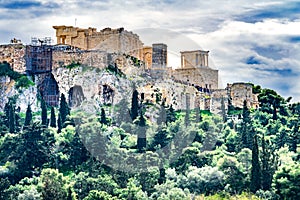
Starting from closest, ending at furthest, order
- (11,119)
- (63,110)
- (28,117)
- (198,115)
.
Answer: (11,119) → (28,117) → (63,110) → (198,115)

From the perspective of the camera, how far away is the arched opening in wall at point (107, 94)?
4944 centimetres

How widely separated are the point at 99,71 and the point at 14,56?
5.17 meters

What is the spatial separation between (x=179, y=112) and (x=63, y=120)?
26.9 feet

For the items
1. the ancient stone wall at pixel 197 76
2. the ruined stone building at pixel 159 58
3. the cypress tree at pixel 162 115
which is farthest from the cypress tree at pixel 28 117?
the ancient stone wall at pixel 197 76

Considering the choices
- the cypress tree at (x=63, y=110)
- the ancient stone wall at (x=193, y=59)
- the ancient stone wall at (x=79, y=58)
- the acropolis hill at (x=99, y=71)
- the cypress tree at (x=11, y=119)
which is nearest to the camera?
the cypress tree at (x=11, y=119)

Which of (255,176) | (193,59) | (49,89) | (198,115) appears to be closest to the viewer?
(255,176)

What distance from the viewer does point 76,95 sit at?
49.8m

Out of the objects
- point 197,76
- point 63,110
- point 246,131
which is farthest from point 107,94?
point 246,131

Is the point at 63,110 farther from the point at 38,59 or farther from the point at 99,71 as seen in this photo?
the point at 38,59

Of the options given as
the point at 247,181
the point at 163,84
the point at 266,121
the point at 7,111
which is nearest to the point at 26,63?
the point at 7,111

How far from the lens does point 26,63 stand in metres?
50.4

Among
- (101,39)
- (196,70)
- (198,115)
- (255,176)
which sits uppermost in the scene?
(101,39)

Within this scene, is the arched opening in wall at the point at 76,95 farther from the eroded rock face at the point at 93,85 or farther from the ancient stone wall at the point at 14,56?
the ancient stone wall at the point at 14,56

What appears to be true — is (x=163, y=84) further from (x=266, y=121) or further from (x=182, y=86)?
(x=266, y=121)
